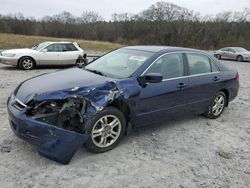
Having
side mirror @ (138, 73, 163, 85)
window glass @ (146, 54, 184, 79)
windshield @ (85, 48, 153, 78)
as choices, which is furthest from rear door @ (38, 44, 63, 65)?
side mirror @ (138, 73, 163, 85)

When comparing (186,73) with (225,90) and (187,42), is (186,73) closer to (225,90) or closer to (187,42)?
(225,90)

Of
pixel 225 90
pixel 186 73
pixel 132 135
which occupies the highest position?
pixel 186 73

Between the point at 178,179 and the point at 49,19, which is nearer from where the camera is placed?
the point at 178,179

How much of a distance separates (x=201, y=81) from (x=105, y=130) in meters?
2.26

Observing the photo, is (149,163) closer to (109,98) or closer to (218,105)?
(109,98)

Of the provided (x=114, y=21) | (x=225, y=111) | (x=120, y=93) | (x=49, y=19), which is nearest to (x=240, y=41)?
(x=114, y=21)

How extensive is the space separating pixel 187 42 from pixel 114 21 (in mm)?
17940

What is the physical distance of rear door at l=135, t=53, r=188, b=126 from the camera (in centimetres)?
404

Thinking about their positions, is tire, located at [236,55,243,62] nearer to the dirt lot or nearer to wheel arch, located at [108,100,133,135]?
the dirt lot

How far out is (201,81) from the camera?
4938mm

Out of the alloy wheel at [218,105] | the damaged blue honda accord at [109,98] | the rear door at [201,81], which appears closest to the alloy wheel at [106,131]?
the damaged blue honda accord at [109,98]

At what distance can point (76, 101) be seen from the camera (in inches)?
133

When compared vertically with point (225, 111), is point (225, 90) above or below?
above

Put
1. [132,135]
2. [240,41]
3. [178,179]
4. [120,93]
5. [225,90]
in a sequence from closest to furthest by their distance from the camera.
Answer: [178,179] < [120,93] < [132,135] < [225,90] < [240,41]
